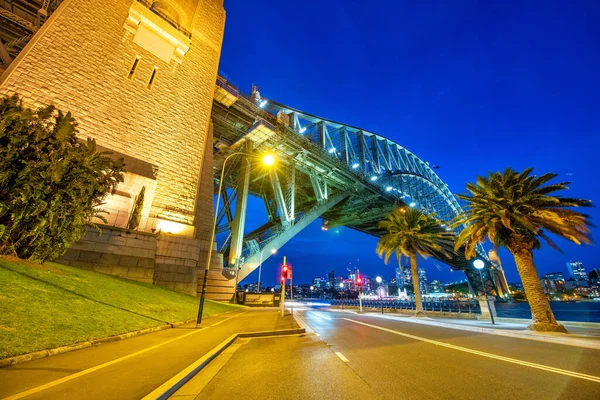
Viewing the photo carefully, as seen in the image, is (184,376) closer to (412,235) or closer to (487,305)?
(487,305)

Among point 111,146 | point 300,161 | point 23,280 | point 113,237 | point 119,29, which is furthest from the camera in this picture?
point 300,161

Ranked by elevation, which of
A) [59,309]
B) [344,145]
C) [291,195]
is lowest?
[59,309]

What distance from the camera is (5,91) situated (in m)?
15.0

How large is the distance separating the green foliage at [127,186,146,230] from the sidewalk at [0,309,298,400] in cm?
1268

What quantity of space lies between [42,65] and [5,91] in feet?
10.3

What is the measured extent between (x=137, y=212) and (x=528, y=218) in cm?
2475

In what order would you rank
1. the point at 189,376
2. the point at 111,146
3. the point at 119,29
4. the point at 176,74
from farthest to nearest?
the point at 176,74
the point at 119,29
the point at 111,146
the point at 189,376

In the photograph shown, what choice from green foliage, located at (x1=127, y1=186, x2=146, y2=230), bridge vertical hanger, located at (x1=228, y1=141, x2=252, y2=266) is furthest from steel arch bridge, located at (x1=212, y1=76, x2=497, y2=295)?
green foliage, located at (x1=127, y1=186, x2=146, y2=230)

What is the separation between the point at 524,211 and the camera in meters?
14.5

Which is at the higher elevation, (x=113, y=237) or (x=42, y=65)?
(x=42, y=65)

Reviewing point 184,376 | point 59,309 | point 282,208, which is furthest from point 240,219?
point 184,376

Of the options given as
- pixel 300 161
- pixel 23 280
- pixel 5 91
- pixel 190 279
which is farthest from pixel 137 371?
pixel 300 161

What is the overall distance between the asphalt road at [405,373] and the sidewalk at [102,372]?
88 cm

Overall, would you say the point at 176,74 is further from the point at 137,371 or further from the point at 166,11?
the point at 137,371
